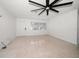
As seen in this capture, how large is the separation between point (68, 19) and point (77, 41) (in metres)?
1.61

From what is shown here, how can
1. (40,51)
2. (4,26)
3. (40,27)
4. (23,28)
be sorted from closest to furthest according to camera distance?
(40,51)
(4,26)
(23,28)
(40,27)

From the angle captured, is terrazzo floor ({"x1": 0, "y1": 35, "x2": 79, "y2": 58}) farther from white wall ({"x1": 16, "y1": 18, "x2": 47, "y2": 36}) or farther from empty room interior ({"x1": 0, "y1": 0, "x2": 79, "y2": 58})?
white wall ({"x1": 16, "y1": 18, "x2": 47, "y2": 36})

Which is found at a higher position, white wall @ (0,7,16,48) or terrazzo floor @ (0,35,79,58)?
white wall @ (0,7,16,48)

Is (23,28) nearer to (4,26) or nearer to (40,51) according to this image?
(4,26)

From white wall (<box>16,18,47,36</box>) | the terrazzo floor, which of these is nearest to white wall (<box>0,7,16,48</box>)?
the terrazzo floor

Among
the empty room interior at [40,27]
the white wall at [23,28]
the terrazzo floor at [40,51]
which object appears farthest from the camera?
the white wall at [23,28]

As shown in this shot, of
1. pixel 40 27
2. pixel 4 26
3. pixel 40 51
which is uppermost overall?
pixel 4 26

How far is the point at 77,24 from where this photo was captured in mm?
3102

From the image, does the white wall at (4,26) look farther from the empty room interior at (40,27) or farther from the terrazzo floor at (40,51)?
the terrazzo floor at (40,51)

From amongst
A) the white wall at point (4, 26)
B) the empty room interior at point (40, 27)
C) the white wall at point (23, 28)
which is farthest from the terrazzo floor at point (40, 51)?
the white wall at point (23, 28)

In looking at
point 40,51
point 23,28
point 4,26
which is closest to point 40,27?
point 23,28

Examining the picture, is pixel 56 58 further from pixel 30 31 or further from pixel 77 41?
pixel 30 31

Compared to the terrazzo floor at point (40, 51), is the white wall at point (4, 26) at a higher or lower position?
higher

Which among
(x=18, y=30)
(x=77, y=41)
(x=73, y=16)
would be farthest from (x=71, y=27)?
(x=18, y=30)
